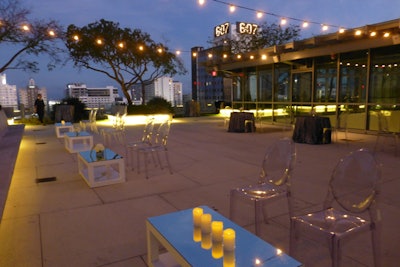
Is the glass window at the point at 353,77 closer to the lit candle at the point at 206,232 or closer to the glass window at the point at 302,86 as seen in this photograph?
the glass window at the point at 302,86

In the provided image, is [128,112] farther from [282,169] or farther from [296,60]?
[282,169]

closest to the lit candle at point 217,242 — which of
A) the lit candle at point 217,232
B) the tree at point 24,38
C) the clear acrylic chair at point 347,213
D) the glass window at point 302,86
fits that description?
the lit candle at point 217,232

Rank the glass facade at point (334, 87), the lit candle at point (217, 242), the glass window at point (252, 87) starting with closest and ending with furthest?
the lit candle at point (217, 242) < the glass facade at point (334, 87) < the glass window at point (252, 87)

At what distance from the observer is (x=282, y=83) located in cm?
1062

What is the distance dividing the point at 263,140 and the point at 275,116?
3863 millimetres

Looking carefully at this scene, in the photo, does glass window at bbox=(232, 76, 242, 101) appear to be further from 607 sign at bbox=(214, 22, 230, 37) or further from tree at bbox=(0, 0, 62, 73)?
tree at bbox=(0, 0, 62, 73)

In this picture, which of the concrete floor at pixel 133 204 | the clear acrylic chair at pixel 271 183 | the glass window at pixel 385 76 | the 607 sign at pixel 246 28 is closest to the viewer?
the concrete floor at pixel 133 204

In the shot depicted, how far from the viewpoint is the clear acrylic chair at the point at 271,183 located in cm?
231

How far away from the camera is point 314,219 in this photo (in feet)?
6.26

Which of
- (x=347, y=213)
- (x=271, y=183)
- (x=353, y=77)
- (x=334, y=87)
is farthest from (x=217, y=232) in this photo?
(x=334, y=87)

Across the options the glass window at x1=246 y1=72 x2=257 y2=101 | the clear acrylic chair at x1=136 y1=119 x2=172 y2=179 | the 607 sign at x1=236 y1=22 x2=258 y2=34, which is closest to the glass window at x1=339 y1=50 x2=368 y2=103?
the glass window at x1=246 y1=72 x2=257 y2=101

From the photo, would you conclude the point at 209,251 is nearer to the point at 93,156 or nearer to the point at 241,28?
the point at 93,156

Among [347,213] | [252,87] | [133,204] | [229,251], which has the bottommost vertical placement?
[133,204]

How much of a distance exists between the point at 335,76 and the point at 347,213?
783 cm
